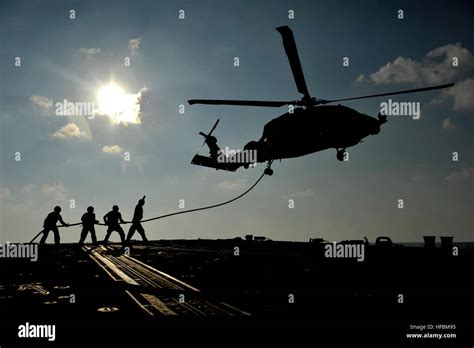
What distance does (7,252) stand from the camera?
18.2m

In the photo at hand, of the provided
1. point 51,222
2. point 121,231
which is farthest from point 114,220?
point 51,222

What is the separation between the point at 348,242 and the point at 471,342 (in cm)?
1030

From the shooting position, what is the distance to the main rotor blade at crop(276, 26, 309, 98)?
19.8 m

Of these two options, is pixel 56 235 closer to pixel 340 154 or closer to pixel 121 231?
pixel 121 231

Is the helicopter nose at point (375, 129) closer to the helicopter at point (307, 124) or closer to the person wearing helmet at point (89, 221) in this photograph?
the helicopter at point (307, 124)

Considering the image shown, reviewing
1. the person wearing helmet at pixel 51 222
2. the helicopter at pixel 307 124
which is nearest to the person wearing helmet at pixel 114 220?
the person wearing helmet at pixel 51 222

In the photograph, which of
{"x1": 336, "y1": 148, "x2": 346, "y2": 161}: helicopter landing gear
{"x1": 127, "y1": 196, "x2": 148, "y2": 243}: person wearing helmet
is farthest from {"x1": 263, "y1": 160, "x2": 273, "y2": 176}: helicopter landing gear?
{"x1": 127, "y1": 196, "x2": 148, "y2": 243}: person wearing helmet

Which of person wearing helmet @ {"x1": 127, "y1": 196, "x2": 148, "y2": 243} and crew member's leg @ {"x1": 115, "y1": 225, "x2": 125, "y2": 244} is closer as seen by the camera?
crew member's leg @ {"x1": 115, "y1": 225, "x2": 125, "y2": 244}

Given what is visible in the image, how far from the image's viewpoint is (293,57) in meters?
20.4

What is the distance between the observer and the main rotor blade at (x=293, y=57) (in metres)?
19.8

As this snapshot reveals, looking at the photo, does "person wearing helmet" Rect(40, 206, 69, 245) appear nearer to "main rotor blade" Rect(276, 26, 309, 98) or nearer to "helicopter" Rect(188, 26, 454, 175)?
"helicopter" Rect(188, 26, 454, 175)

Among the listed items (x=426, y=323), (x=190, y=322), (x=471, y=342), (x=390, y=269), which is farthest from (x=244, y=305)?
(x=390, y=269)

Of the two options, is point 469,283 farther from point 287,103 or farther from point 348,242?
point 287,103

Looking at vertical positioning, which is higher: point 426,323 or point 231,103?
point 231,103
